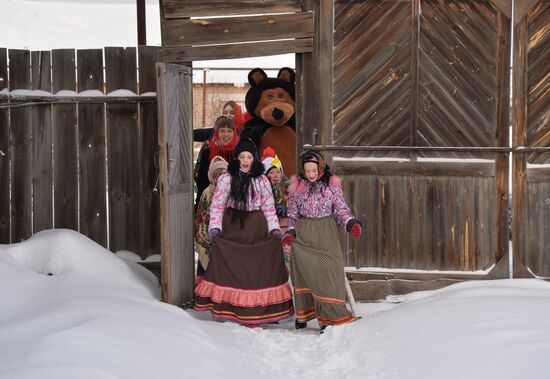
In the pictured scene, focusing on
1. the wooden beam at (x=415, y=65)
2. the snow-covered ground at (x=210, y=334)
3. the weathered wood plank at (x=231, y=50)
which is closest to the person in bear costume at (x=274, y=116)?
the weathered wood plank at (x=231, y=50)

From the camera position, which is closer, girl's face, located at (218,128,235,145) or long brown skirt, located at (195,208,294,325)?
long brown skirt, located at (195,208,294,325)

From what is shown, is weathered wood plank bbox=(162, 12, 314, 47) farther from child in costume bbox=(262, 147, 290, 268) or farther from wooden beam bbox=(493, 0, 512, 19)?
wooden beam bbox=(493, 0, 512, 19)

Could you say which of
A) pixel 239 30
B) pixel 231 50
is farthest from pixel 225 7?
pixel 231 50

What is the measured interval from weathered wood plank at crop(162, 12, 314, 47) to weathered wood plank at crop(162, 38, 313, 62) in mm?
50

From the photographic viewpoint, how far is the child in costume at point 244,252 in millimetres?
6781

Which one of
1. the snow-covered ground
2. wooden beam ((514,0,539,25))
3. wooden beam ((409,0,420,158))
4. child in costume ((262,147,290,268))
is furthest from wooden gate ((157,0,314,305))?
wooden beam ((514,0,539,25))

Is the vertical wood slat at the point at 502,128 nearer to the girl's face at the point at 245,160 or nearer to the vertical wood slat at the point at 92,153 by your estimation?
the girl's face at the point at 245,160

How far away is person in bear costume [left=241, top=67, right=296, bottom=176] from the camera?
28.9 ft

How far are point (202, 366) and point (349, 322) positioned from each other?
2066 millimetres

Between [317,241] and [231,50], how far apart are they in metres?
2.07

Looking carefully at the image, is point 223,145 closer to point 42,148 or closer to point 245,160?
point 245,160

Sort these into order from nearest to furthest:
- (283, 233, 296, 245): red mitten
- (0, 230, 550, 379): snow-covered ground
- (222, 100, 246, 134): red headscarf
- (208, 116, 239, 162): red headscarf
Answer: (0, 230, 550, 379): snow-covered ground < (283, 233, 296, 245): red mitten < (208, 116, 239, 162): red headscarf < (222, 100, 246, 134): red headscarf

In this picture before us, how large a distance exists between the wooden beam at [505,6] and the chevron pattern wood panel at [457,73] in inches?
2.3

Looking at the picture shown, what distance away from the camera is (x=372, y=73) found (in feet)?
24.4
